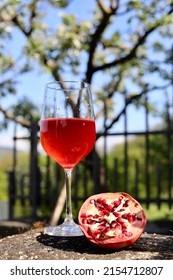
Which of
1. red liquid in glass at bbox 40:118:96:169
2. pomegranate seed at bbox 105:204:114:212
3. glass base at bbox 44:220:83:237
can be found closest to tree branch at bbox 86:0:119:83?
red liquid in glass at bbox 40:118:96:169

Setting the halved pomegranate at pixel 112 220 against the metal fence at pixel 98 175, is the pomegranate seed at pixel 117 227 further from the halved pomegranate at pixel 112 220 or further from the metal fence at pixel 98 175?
the metal fence at pixel 98 175

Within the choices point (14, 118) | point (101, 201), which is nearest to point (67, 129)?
point (101, 201)

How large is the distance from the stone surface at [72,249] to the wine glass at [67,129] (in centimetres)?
10

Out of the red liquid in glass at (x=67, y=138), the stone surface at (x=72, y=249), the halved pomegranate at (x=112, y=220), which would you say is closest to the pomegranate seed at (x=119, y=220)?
the halved pomegranate at (x=112, y=220)

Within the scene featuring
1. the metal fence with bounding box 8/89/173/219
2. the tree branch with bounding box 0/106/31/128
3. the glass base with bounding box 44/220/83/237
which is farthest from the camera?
the tree branch with bounding box 0/106/31/128

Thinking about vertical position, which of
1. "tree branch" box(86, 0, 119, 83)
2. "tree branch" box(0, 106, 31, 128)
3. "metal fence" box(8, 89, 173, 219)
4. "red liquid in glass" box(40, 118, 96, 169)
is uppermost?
"tree branch" box(86, 0, 119, 83)

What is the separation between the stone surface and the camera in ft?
6.01

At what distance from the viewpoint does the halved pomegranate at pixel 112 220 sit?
6.23ft

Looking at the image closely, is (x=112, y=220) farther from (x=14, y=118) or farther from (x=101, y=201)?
(x=14, y=118)

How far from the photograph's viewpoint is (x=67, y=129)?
2.19 meters

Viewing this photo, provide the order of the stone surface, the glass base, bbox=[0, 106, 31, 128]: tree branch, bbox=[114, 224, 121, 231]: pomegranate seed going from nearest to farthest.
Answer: the stone surface
bbox=[114, 224, 121, 231]: pomegranate seed
the glass base
bbox=[0, 106, 31, 128]: tree branch

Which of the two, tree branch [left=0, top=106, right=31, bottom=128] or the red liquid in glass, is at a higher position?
tree branch [left=0, top=106, right=31, bottom=128]

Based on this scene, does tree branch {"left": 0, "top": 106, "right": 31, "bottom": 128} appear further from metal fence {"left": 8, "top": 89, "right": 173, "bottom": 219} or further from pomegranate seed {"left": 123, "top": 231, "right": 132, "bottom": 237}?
pomegranate seed {"left": 123, "top": 231, "right": 132, "bottom": 237}
